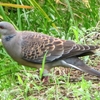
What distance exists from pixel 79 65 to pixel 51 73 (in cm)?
35

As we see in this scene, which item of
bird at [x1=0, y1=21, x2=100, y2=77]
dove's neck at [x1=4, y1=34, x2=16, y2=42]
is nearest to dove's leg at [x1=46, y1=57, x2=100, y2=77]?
bird at [x1=0, y1=21, x2=100, y2=77]

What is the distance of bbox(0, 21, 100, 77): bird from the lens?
586 cm

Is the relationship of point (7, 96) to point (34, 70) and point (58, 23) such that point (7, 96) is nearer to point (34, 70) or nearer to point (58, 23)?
point (34, 70)

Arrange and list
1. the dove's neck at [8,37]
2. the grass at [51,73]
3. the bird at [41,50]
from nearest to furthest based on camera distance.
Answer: the grass at [51,73] < the bird at [41,50] < the dove's neck at [8,37]

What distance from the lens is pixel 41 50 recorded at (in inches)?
235

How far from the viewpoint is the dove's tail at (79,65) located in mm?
5562

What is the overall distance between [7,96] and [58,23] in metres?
3.16

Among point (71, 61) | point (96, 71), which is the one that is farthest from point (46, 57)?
point (96, 71)

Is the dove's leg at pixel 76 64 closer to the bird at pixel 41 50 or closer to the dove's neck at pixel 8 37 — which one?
the bird at pixel 41 50

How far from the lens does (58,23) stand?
810cm

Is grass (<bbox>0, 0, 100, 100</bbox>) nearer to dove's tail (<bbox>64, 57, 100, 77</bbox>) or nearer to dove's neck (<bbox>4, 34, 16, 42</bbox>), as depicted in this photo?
dove's tail (<bbox>64, 57, 100, 77</bbox>)

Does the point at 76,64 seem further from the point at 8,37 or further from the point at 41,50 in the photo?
the point at 8,37

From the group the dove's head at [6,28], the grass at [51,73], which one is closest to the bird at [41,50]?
the dove's head at [6,28]

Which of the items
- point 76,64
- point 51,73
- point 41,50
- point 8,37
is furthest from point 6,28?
point 76,64
